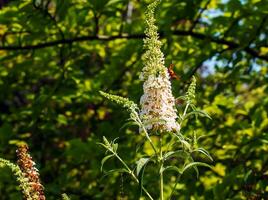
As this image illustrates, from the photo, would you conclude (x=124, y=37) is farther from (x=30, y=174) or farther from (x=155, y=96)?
(x=30, y=174)

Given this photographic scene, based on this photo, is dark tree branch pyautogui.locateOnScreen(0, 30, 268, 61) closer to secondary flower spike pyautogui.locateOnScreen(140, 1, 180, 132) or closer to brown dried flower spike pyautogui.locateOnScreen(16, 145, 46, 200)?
secondary flower spike pyautogui.locateOnScreen(140, 1, 180, 132)

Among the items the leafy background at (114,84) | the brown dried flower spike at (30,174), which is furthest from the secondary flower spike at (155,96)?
the leafy background at (114,84)

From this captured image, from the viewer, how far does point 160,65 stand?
2596 mm

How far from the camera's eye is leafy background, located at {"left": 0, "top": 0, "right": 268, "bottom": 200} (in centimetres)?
528

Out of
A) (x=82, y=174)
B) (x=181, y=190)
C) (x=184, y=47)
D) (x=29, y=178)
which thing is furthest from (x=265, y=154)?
(x=29, y=178)

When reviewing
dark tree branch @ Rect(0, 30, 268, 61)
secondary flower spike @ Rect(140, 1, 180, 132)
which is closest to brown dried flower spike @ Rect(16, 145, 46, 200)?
secondary flower spike @ Rect(140, 1, 180, 132)

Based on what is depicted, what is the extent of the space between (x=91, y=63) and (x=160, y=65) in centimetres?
543

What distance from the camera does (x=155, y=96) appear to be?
8.39 ft

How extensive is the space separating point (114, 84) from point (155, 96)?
3696 millimetres

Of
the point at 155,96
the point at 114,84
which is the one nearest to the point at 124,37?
the point at 114,84

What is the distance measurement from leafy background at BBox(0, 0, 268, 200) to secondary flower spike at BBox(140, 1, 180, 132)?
1403mm

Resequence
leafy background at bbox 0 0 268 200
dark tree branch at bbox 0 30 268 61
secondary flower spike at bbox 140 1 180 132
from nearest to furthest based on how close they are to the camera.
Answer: secondary flower spike at bbox 140 1 180 132 < leafy background at bbox 0 0 268 200 < dark tree branch at bbox 0 30 268 61

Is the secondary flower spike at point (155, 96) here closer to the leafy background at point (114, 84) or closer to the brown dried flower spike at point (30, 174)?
the brown dried flower spike at point (30, 174)

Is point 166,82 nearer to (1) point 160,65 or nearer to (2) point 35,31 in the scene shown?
(1) point 160,65
